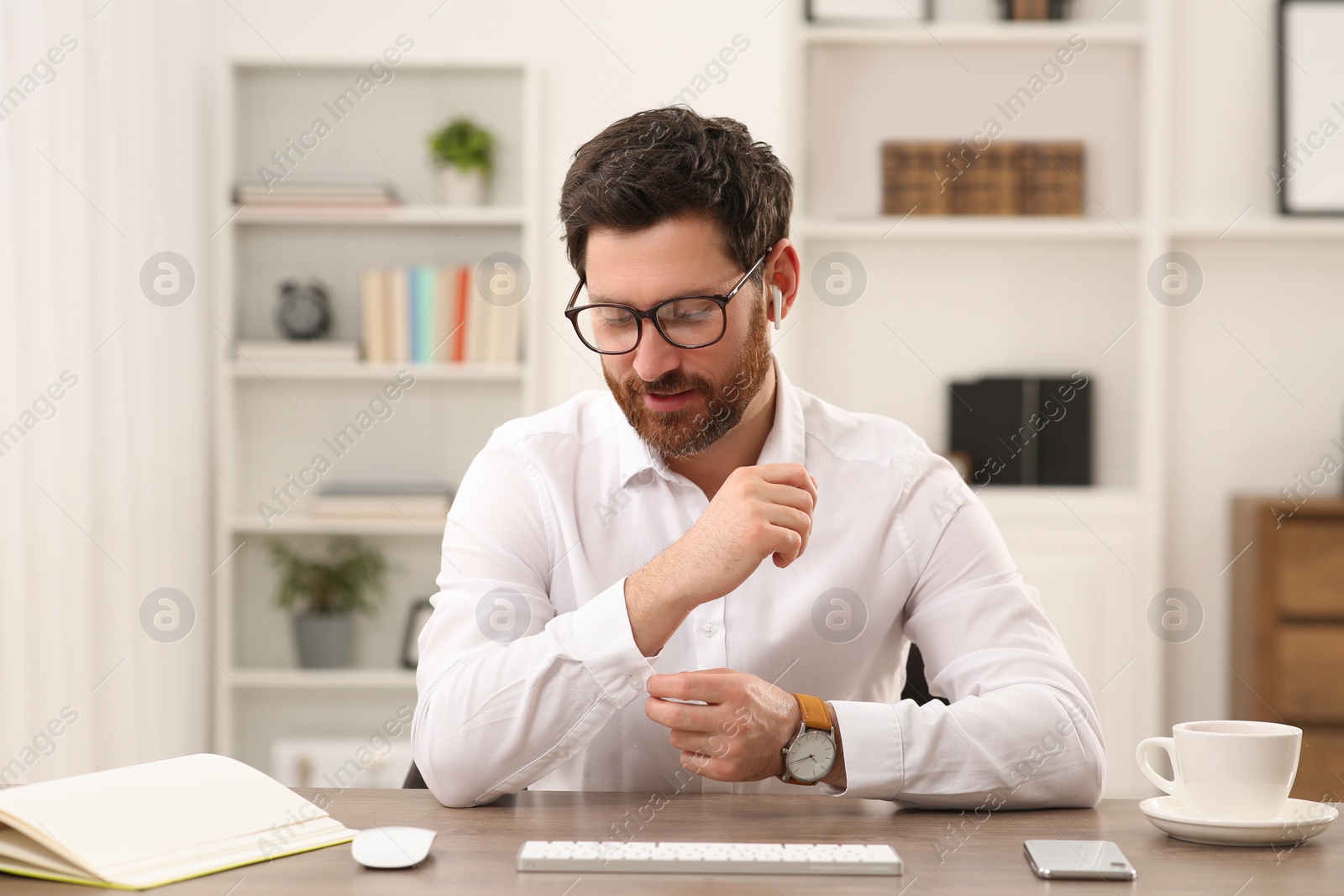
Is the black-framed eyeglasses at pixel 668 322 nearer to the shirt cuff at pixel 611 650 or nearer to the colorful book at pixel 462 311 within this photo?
the shirt cuff at pixel 611 650

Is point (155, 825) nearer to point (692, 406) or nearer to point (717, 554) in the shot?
point (717, 554)

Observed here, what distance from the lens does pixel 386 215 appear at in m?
3.23

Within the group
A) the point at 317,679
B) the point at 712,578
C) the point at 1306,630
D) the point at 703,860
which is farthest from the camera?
the point at 317,679

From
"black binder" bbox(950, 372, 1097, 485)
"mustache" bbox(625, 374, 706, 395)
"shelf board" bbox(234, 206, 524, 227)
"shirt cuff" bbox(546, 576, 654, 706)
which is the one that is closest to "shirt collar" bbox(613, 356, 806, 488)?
"mustache" bbox(625, 374, 706, 395)

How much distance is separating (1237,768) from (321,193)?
9.24 ft

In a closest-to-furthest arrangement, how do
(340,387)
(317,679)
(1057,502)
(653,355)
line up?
(653,355), (1057,502), (317,679), (340,387)

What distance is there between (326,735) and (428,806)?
2.35 metres

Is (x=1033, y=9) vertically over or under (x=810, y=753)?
over

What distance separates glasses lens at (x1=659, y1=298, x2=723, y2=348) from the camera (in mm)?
1396

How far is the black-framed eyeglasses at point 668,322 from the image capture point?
1386mm

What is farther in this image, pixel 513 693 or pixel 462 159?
pixel 462 159

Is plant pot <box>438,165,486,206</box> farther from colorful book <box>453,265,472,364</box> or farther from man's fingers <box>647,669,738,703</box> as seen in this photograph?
man's fingers <box>647,669,738,703</box>

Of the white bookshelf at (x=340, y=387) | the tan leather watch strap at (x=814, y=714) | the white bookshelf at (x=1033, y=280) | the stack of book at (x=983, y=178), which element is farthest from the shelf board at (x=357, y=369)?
the tan leather watch strap at (x=814, y=714)

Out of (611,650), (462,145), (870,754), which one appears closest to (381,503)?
(462,145)
